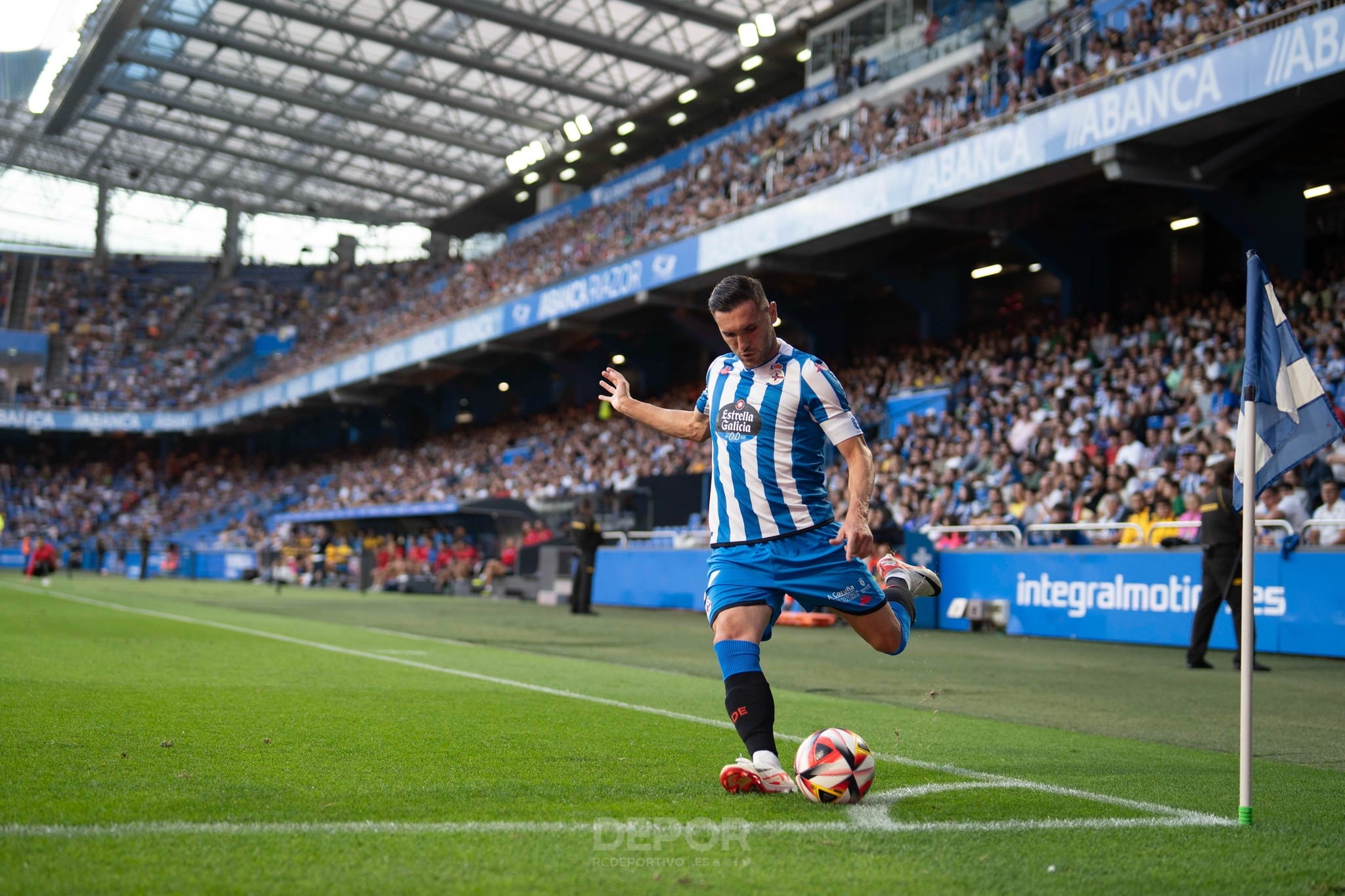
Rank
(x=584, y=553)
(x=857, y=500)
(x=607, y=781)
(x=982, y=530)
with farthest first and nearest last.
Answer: (x=584, y=553) < (x=982, y=530) < (x=607, y=781) < (x=857, y=500)

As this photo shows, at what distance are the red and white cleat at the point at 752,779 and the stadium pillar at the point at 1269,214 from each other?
17.4 m

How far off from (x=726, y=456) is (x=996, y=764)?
A: 6.59 ft

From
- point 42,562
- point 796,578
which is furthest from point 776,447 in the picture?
point 42,562

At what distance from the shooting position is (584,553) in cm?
1995

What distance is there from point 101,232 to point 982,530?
50.9 m

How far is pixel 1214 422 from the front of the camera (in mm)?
16562

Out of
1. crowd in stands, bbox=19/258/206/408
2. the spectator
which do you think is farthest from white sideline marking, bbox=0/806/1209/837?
crowd in stands, bbox=19/258/206/408

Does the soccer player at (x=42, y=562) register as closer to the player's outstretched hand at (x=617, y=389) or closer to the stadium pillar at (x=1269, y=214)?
the stadium pillar at (x=1269, y=214)

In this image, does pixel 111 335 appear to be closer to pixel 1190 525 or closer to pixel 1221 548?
pixel 1190 525

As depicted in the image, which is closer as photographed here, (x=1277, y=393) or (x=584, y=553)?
(x=1277, y=393)

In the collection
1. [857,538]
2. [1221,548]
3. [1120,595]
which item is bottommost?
[1120,595]

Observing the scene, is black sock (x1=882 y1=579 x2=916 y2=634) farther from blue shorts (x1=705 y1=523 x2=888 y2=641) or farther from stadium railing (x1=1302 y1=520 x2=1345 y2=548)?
stadium railing (x1=1302 y1=520 x2=1345 y2=548)

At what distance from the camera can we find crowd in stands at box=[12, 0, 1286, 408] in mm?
18672

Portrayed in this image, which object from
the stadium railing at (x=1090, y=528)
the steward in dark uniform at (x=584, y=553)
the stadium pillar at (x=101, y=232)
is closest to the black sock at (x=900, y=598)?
the stadium railing at (x=1090, y=528)
